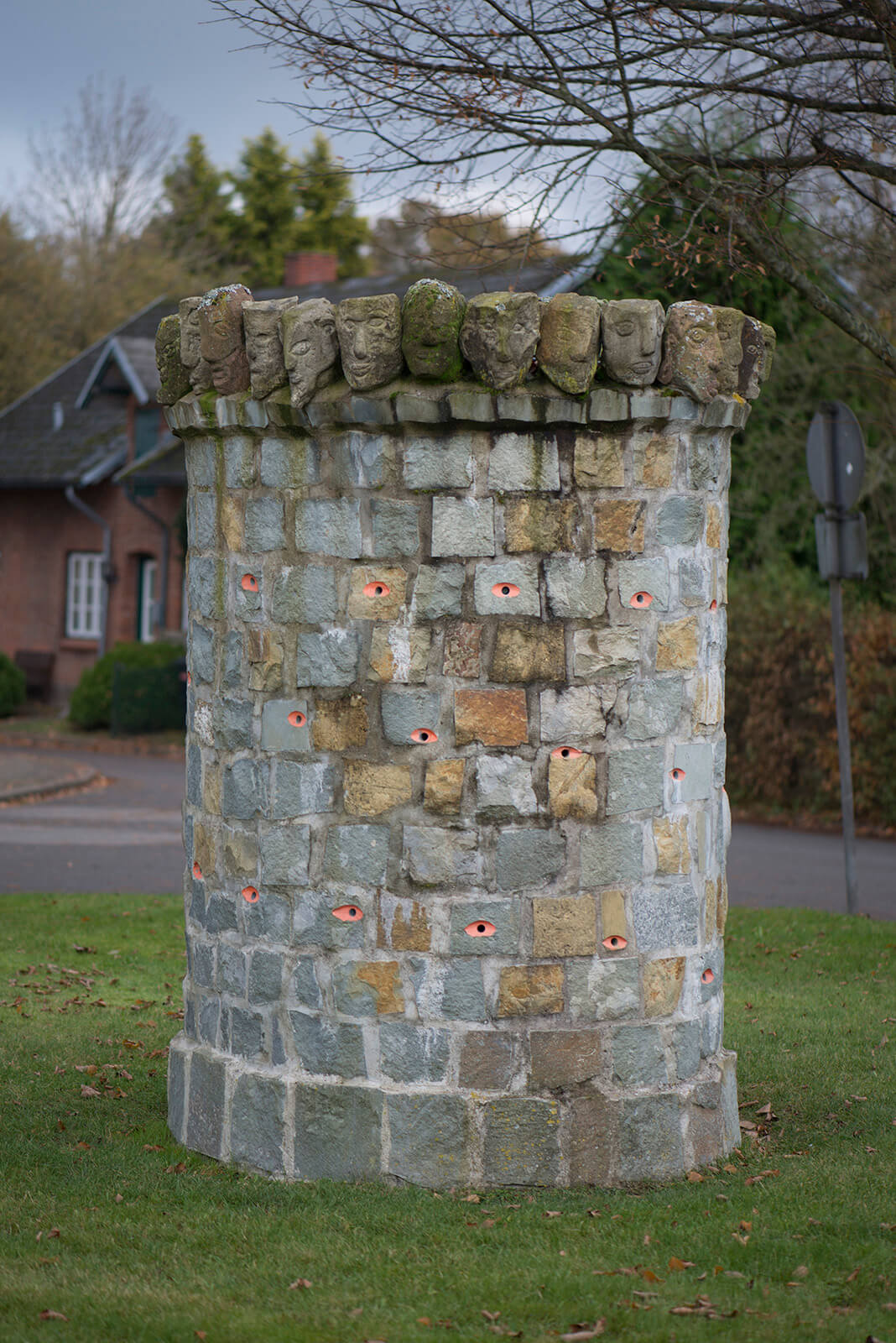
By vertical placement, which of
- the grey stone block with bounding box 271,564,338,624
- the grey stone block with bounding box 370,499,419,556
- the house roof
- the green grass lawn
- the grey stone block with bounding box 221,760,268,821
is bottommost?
the green grass lawn

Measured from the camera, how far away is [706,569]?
556cm

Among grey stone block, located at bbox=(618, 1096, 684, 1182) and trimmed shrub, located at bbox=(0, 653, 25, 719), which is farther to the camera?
trimmed shrub, located at bbox=(0, 653, 25, 719)

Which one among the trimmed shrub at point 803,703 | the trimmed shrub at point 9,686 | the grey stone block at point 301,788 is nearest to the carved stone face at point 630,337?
the grey stone block at point 301,788

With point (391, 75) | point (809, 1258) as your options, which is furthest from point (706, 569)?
point (391, 75)

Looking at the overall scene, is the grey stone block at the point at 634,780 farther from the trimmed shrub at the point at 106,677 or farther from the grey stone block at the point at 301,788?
the trimmed shrub at the point at 106,677

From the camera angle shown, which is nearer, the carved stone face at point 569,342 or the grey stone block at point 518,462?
the carved stone face at point 569,342

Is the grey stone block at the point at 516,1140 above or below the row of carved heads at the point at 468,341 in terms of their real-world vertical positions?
below

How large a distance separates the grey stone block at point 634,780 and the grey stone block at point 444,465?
106 cm

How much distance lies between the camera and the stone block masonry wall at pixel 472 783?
518 centimetres

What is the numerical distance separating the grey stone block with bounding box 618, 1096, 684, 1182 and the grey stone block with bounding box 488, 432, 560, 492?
2115 mm

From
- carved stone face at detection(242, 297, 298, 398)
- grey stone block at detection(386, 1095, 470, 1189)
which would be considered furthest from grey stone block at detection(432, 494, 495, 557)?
grey stone block at detection(386, 1095, 470, 1189)

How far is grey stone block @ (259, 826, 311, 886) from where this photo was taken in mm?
5359

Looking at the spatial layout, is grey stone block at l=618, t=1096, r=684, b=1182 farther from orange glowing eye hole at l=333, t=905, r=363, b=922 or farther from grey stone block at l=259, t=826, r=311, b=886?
grey stone block at l=259, t=826, r=311, b=886

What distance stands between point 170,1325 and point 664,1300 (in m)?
1.35
